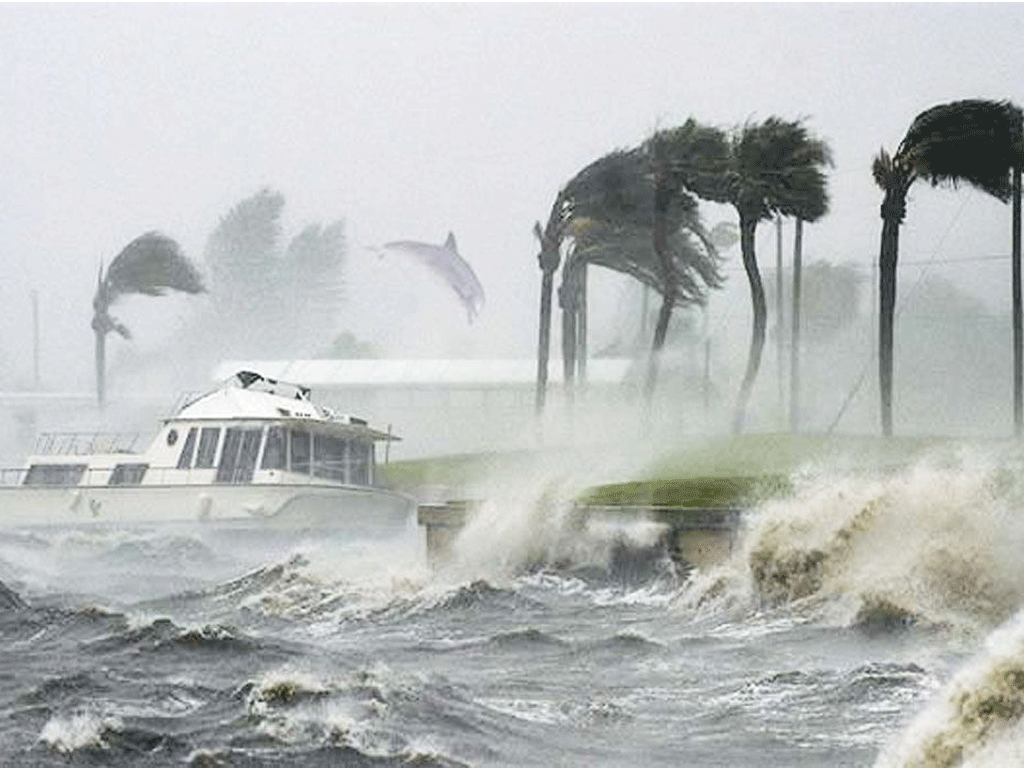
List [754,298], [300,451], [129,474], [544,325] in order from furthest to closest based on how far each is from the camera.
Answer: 1. [544,325]
2. [754,298]
3. [129,474]
4. [300,451]

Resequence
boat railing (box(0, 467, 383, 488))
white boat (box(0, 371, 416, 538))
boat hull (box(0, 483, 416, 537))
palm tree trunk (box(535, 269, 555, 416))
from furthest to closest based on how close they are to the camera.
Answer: palm tree trunk (box(535, 269, 555, 416)) → boat railing (box(0, 467, 383, 488)) → white boat (box(0, 371, 416, 538)) → boat hull (box(0, 483, 416, 537))

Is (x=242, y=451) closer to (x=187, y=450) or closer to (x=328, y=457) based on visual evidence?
(x=187, y=450)

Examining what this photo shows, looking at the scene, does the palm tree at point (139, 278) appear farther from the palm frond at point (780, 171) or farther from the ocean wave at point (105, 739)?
the ocean wave at point (105, 739)

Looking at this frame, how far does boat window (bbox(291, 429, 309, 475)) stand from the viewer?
37531 millimetres

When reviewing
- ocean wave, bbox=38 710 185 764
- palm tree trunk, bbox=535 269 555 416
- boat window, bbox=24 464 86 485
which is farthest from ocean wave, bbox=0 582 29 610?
palm tree trunk, bbox=535 269 555 416

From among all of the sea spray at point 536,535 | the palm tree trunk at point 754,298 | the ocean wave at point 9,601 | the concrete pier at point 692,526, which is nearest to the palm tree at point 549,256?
the palm tree trunk at point 754,298

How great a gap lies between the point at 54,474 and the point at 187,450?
2.92m

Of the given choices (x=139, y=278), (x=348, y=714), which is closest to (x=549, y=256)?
(x=139, y=278)

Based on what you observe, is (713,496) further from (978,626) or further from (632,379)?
(632,379)

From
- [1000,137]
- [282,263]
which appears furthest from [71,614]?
[282,263]

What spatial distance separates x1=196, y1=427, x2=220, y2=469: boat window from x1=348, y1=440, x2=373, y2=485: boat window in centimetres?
248

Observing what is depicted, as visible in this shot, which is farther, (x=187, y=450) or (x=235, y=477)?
(x=187, y=450)

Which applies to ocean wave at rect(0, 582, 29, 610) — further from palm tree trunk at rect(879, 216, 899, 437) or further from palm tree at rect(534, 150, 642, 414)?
palm tree at rect(534, 150, 642, 414)

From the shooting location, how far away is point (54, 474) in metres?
39.8
